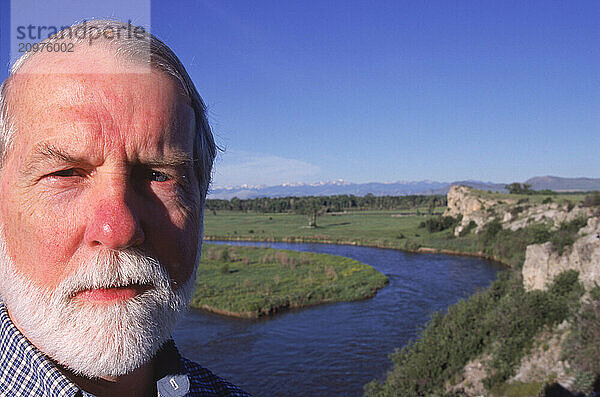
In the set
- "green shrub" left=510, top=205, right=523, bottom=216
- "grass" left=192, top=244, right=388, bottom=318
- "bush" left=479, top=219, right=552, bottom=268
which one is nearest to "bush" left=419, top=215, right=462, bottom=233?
"bush" left=479, top=219, right=552, bottom=268

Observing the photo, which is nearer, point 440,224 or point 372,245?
point 372,245

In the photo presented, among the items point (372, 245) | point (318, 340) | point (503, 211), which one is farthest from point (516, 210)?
point (318, 340)

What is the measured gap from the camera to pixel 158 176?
1.35 meters

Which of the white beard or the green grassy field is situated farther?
the green grassy field

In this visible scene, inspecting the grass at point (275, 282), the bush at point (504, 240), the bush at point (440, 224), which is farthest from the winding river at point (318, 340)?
the bush at point (440, 224)

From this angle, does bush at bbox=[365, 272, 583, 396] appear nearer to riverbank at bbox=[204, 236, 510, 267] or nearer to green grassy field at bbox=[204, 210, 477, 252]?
riverbank at bbox=[204, 236, 510, 267]

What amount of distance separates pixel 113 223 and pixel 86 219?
79mm

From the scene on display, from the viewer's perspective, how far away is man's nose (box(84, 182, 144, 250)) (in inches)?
45.6

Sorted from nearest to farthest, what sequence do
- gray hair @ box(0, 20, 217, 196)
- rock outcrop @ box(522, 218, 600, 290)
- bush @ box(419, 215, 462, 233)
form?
gray hair @ box(0, 20, 217, 196), rock outcrop @ box(522, 218, 600, 290), bush @ box(419, 215, 462, 233)

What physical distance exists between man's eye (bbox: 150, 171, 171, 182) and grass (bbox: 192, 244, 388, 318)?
23923mm

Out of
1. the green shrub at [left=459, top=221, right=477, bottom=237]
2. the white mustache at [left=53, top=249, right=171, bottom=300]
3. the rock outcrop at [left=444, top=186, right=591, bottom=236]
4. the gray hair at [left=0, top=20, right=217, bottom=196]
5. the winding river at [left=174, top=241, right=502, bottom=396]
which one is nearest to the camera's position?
the white mustache at [left=53, top=249, right=171, bottom=300]

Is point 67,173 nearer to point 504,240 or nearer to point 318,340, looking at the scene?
point 318,340

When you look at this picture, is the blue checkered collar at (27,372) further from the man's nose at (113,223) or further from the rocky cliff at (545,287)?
the rocky cliff at (545,287)

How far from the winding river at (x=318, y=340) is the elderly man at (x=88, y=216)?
16.1 m
